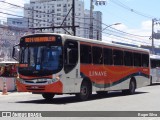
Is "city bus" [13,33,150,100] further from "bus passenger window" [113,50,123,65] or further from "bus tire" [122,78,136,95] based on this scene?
"bus tire" [122,78,136,95]

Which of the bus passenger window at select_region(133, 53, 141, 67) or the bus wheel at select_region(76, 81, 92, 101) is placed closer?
the bus wheel at select_region(76, 81, 92, 101)

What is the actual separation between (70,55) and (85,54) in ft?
4.99

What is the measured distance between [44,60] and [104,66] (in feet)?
16.3

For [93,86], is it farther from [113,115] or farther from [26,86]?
[113,115]

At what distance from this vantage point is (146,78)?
28297 millimetres

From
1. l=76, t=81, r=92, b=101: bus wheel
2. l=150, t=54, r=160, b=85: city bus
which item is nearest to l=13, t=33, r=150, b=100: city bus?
l=76, t=81, r=92, b=101: bus wheel

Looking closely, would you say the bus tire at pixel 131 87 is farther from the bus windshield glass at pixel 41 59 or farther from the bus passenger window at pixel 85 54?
the bus windshield glass at pixel 41 59

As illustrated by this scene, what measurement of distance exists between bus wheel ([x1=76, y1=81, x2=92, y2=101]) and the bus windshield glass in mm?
2251

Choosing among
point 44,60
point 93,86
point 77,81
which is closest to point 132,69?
point 93,86

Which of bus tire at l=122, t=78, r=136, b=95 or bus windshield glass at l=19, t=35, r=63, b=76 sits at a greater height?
bus windshield glass at l=19, t=35, r=63, b=76

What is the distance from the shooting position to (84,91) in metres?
19.5

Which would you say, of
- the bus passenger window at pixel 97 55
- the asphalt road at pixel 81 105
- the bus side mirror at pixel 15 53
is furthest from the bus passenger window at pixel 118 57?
the bus side mirror at pixel 15 53

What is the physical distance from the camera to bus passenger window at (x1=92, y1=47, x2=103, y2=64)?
67.4 ft

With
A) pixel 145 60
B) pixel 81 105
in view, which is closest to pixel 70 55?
pixel 81 105
